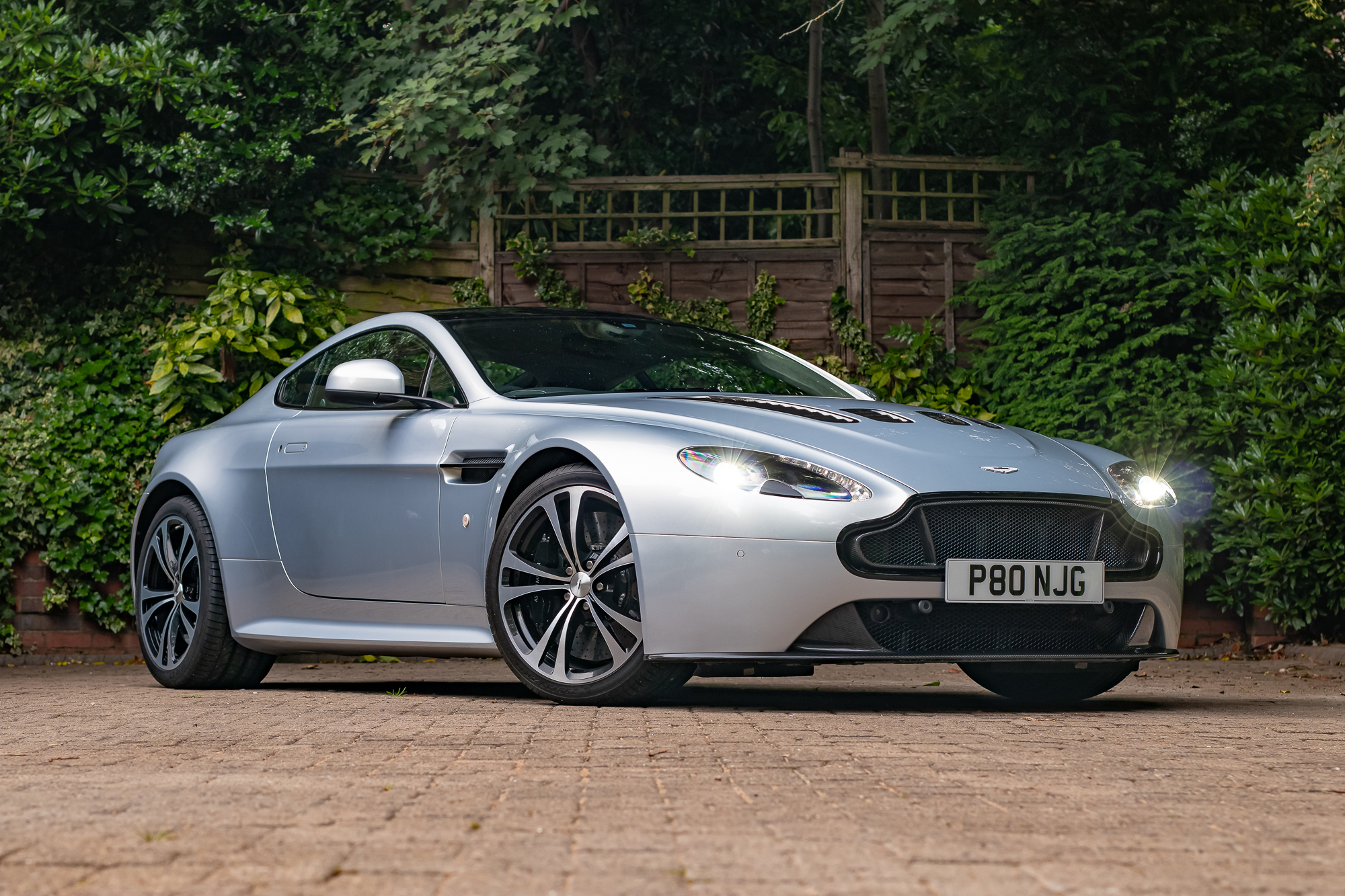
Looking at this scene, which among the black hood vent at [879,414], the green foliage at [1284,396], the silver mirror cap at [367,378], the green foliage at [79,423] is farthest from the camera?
the green foliage at [79,423]

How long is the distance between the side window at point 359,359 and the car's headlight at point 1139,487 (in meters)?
2.38

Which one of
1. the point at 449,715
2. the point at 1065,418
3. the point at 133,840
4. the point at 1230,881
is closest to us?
the point at 1230,881

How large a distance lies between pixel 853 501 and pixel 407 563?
69.8 inches

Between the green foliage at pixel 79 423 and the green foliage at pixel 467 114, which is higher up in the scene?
the green foliage at pixel 467 114

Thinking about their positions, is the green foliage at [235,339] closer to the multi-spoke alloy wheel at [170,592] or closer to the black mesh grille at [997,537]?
the multi-spoke alloy wheel at [170,592]

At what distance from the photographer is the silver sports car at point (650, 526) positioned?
448cm

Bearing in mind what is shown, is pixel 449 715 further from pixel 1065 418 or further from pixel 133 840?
pixel 1065 418

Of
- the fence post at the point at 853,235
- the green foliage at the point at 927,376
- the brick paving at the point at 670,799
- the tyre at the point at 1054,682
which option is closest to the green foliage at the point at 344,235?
the fence post at the point at 853,235

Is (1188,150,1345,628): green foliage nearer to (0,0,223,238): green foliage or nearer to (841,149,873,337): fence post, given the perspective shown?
(841,149,873,337): fence post

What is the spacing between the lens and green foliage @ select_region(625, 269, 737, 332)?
11172 mm

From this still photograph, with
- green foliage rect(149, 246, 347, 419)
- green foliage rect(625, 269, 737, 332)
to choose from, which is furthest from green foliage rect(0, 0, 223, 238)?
green foliage rect(625, 269, 737, 332)

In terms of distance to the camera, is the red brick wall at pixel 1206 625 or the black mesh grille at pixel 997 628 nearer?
the black mesh grille at pixel 997 628

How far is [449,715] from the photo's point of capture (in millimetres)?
4734

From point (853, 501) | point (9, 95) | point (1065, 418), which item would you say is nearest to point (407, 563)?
point (853, 501)
